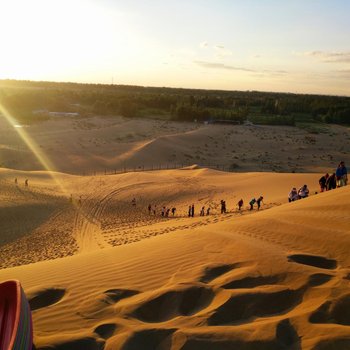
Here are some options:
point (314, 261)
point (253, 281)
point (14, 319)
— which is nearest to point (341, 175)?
point (314, 261)

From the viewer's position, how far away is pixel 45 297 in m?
6.40

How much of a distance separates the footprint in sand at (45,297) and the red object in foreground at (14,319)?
798 millimetres

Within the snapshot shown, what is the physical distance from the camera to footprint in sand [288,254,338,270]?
6.84 metres

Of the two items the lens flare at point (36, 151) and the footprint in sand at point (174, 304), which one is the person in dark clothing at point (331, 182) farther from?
the lens flare at point (36, 151)

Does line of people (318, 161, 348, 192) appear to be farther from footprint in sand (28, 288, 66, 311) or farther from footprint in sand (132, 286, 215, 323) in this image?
footprint in sand (28, 288, 66, 311)

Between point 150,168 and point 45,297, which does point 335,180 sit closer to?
point 45,297

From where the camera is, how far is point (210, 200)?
24016mm

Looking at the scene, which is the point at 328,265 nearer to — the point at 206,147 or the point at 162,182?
the point at 162,182

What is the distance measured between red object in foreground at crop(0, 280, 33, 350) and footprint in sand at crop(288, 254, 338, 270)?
4352 mm

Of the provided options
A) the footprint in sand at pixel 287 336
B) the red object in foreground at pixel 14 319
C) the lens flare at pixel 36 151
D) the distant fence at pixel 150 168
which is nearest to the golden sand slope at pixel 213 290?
the footprint in sand at pixel 287 336

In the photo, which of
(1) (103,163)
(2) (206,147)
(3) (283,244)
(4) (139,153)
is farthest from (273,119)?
(3) (283,244)

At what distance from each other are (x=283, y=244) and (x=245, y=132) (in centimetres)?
5733

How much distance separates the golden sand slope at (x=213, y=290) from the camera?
4879 millimetres

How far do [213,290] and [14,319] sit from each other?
2.76 metres
